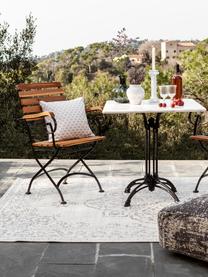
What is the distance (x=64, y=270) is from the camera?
3.00 m

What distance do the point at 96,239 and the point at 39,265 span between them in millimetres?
510

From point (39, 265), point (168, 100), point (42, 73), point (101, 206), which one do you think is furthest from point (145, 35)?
point (39, 265)

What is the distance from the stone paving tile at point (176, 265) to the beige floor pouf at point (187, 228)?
0.12 ft

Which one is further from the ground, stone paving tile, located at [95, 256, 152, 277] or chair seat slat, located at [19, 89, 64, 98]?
chair seat slat, located at [19, 89, 64, 98]

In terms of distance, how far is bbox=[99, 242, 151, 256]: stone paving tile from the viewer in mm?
3244

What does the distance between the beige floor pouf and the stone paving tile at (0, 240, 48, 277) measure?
0.70m

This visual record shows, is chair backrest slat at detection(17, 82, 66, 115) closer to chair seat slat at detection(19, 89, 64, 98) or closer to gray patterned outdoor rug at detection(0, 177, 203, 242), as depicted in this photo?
chair seat slat at detection(19, 89, 64, 98)

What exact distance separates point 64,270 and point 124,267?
1.00 feet

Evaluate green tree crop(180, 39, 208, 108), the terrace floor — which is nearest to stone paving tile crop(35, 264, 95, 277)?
→ the terrace floor

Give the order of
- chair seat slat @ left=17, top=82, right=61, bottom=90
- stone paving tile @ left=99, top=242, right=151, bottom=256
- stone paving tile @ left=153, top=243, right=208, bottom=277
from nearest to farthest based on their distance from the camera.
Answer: stone paving tile @ left=153, top=243, right=208, bottom=277, stone paving tile @ left=99, top=242, right=151, bottom=256, chair seat slat @ left=17, top=82, right=61, bottom=90

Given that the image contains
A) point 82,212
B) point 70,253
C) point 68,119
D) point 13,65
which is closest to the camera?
point 70,253

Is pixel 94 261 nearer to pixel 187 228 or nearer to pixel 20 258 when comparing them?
pixel 20 258

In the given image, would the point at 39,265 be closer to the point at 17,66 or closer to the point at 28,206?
the point at 28,206

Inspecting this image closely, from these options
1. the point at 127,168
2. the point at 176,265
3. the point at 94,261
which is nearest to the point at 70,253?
the point at 94,261
